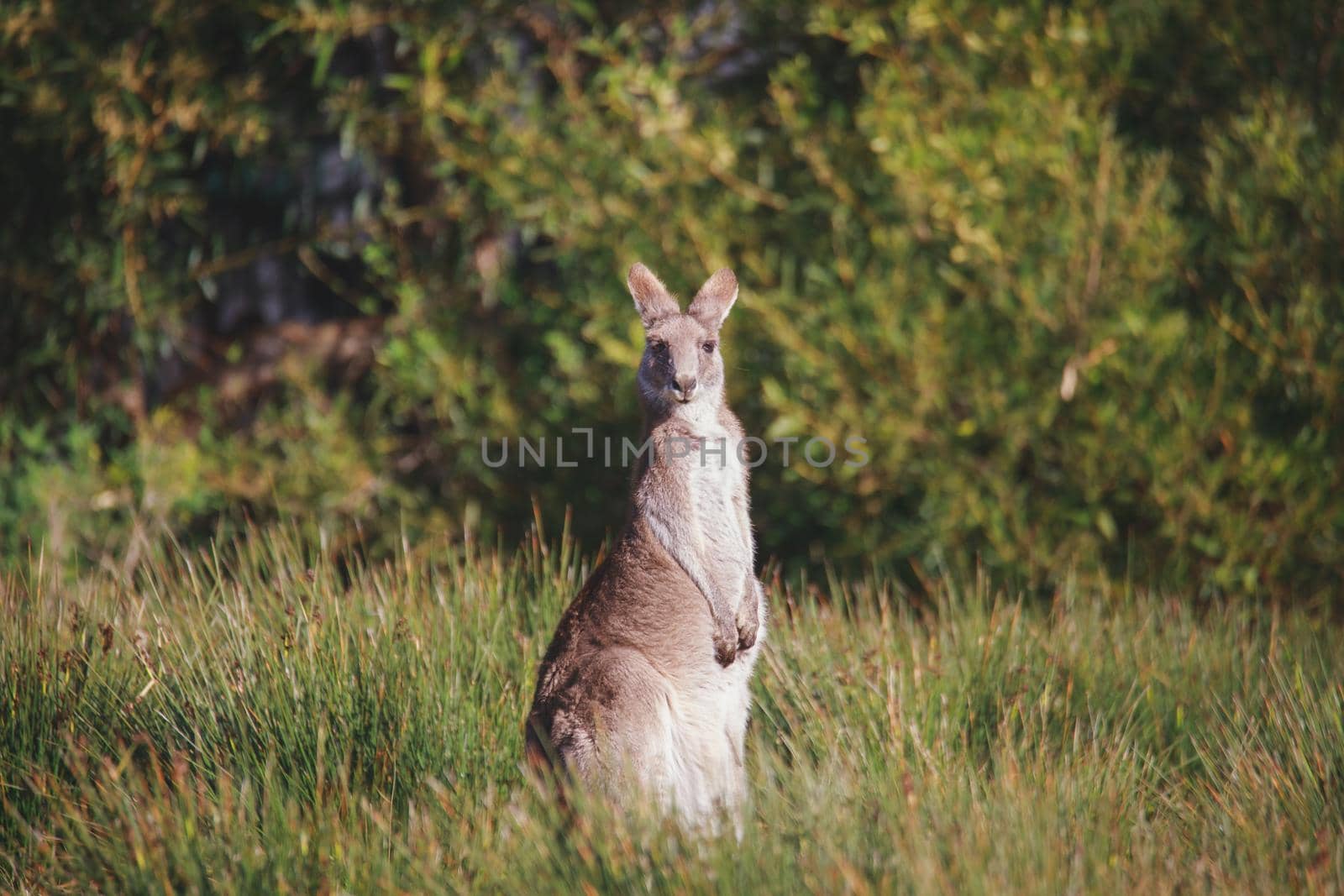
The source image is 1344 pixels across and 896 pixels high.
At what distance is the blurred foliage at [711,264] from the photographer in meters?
5.17

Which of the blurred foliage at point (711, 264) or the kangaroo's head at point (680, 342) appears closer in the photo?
the kangaroo's head at point (680, 342)

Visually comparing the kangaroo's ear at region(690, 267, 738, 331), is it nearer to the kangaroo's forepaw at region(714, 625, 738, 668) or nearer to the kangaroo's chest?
the kangaroo's chest

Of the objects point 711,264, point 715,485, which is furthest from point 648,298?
point 711,264

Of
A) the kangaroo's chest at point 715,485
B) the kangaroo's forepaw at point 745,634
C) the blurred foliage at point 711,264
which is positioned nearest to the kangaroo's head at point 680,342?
the kangaroo's chest at point 715,485

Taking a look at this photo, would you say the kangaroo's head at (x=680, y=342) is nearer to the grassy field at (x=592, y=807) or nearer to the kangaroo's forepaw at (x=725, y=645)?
the kangaroo's forepaw at (x=725, y=645)

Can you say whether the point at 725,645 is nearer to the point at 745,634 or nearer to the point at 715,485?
the point at 745,634

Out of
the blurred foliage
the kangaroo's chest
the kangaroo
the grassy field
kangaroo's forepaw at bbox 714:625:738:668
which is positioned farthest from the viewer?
the blurred foliage

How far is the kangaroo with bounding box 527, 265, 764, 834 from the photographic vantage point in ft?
9.79

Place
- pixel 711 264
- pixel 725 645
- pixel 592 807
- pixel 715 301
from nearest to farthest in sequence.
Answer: pixel 592 807 → pixel 725 645 → pixel 715 301 → pixel 711 264

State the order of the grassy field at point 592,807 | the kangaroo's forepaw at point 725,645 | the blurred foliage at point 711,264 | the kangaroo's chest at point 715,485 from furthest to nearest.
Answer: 1. the blurred foliage at point 711,264
2. the kangaroo's chest at point 715,485
3. the kangaroo's forepaw at point 725,645
4. the grassy field at point 592,807

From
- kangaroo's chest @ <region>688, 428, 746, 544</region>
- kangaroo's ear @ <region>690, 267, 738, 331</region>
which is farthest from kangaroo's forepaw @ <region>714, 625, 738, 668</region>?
kangaroo's ear @ <region>690, 267, 738, 331</region>

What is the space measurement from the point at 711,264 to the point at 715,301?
81.0 inches

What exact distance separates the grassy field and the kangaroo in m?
0.20

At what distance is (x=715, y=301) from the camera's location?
3.48 m
